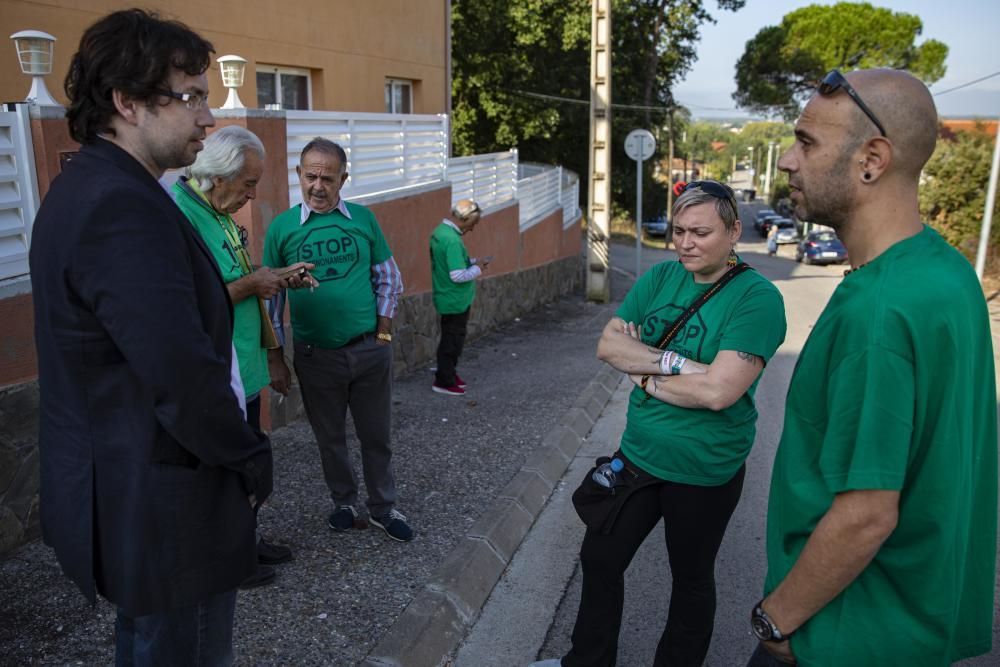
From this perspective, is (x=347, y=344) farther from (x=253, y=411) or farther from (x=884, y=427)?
(x=884, y=427)

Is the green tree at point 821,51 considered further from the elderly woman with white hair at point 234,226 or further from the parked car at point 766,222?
the elderly woman with white hair at point 234,226

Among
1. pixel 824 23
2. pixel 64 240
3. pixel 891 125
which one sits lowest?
pixel 64 240

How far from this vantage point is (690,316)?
2.81 meters

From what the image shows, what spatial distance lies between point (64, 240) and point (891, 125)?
1734mm

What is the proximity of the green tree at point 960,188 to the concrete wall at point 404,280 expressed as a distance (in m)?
11.9

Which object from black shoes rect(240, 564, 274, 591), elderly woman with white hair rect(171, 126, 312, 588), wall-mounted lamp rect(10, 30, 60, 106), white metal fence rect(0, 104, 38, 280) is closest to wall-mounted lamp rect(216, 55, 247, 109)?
wall-mounted lamp rect(10, 30, 60, 106)

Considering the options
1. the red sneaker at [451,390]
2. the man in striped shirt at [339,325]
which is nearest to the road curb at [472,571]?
the man in striped shirt at [339,325]

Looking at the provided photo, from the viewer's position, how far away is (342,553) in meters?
3.97

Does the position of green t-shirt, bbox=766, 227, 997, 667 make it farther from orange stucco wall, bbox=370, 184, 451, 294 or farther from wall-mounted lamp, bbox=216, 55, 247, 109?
orange stucco wall, bbox=370, 184, 451, 294

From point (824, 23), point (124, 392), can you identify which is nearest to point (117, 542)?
point (124, 392)

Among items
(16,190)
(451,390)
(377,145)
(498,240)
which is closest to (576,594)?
(16,190)

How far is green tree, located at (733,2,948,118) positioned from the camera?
4272 cm

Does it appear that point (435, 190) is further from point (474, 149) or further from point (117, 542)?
point (474, 149)

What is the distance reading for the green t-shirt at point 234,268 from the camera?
328 centimetres
